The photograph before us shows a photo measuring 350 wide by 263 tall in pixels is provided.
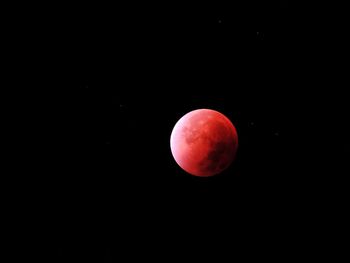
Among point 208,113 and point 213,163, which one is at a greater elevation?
point 208,113

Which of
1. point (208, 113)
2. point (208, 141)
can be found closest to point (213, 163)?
point (208, 141)

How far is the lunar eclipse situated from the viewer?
4680 millimetres

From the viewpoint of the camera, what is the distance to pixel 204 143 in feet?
15.3

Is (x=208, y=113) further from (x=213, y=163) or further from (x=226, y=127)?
(x=213, y=163)

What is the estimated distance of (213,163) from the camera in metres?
4.81

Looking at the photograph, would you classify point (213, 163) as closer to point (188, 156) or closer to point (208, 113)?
point (188, 156)

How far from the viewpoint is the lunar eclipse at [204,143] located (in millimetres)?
4680

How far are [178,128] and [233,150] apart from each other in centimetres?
74

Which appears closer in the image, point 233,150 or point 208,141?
point 208,141

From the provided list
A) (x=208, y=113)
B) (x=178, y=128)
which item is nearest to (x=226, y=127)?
(x=208, y=113)

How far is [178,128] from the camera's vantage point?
489cm

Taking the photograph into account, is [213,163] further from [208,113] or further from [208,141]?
[208,113]

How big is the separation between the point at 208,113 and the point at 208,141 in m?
0.44

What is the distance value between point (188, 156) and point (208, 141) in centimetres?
31
